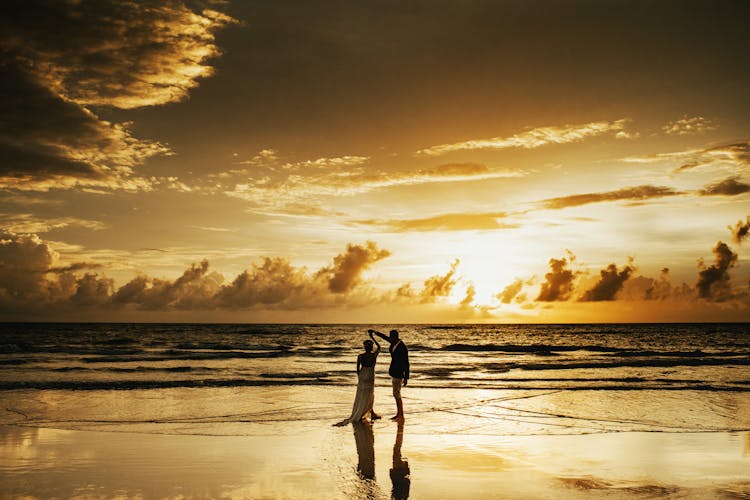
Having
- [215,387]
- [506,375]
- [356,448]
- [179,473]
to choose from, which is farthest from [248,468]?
[506,375]

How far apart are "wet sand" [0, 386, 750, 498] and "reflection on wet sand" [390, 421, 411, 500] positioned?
33 mm

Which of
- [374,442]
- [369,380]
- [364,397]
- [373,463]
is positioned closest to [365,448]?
[374,442]

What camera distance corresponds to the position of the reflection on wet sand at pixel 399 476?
845 cm

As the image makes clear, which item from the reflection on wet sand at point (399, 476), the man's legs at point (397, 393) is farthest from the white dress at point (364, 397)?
the reflection on wet sand at point (399, 476)

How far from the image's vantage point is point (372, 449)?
1158 centimetres

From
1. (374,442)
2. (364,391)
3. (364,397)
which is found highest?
(364,391)

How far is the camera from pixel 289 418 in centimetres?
1586

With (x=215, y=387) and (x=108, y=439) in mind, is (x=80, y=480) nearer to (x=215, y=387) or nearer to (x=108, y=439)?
(x=108, y=439)

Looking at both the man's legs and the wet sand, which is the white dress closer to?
the wet sand

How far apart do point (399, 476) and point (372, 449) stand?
2.21 metres

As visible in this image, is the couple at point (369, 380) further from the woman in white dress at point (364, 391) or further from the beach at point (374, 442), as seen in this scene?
the beach at point (374, 442)

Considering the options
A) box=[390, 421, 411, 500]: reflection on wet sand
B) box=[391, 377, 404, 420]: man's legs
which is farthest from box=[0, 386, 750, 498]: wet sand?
box=[391, 377, 404, 420]: man's legs

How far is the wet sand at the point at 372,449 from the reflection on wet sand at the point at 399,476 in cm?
3

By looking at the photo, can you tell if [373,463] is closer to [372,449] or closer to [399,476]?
[399,476]
